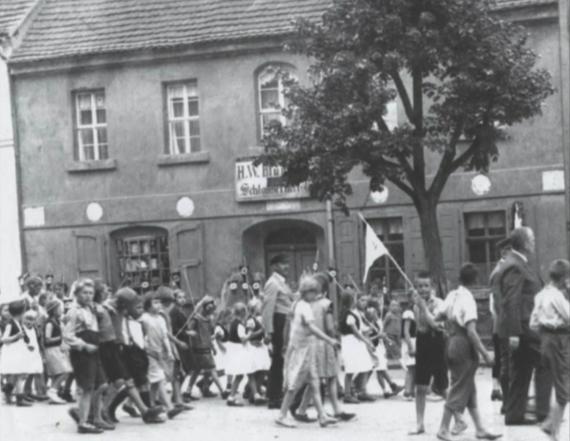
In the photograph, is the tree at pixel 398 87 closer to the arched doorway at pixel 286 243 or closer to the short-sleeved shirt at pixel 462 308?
the arched doorway at pixel 286 243

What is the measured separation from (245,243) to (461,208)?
4818 millimetres

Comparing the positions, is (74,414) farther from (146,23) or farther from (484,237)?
(146,23)

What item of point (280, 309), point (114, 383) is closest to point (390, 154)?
point (280, 309)

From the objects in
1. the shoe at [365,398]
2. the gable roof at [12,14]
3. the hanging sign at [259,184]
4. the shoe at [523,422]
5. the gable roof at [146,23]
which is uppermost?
the gable roof at [12,14]

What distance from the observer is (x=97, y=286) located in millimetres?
15492

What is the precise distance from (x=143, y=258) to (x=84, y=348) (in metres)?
15.2

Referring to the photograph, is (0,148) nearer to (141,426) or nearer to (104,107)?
(104,107)

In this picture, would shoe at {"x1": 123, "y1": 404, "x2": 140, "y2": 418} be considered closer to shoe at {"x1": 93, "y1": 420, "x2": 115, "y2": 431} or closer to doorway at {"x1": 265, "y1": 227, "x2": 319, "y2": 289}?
shoe at {"x1": 93, "y1": 420, "x2": 115, "y2": 431}

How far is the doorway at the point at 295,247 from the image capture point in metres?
28.6

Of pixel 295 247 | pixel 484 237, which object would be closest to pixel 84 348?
pixel 484 237

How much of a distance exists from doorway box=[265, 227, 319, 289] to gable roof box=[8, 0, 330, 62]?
164 inches

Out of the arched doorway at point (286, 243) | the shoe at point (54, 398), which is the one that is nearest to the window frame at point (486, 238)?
the arched doorway at point (286, 243)

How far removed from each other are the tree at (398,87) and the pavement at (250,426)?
5.46m

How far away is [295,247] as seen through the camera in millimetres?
28828
